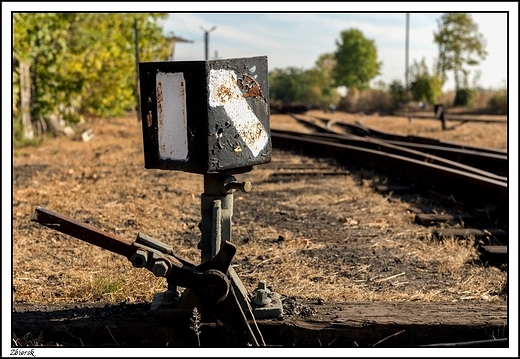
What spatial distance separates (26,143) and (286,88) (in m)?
61.4

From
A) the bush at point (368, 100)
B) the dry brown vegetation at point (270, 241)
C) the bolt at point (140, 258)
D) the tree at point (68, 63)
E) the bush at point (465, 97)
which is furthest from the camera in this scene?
the bush at point (368, 100)

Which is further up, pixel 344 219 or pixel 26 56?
pixel 26 56

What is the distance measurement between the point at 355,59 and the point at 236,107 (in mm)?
106908

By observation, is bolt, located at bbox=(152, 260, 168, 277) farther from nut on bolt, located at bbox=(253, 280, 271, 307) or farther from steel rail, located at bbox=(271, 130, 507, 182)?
steel rail, located at bbox=(271, 130, 507, 182)

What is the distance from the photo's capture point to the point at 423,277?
4.34m

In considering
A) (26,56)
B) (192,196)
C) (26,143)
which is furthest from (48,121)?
(192,196)

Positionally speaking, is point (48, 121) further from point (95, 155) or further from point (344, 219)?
point (344, 219)

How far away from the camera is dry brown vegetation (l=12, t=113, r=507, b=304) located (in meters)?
4.05

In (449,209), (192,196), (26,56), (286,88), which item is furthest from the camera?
(286,88)

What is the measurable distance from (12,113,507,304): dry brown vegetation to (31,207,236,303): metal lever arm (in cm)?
79

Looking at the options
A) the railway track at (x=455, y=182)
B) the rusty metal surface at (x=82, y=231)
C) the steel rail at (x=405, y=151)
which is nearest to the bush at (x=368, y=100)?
the steel rail at (x=405, y=151)

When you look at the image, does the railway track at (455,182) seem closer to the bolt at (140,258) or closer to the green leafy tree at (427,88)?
the bolt at (140,258)

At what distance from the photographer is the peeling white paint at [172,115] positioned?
2.97 meters

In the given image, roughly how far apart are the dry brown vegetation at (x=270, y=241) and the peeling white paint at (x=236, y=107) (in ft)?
3.62
